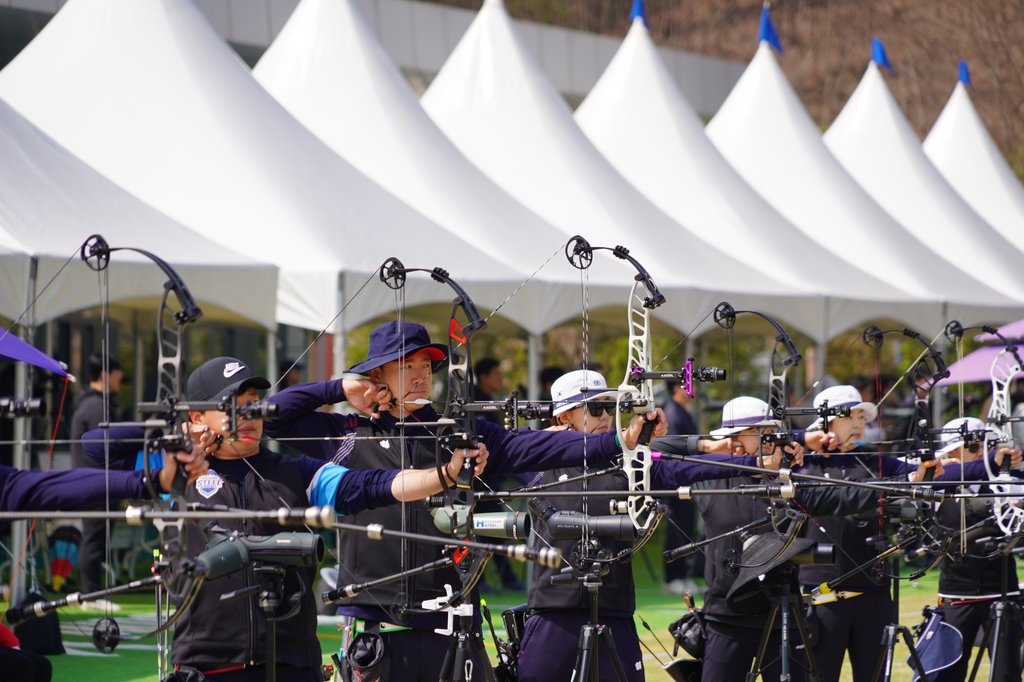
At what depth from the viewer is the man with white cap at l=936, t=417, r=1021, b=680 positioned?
274 inches

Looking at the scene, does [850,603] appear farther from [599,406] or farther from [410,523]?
[410,523]

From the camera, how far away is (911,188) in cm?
1778

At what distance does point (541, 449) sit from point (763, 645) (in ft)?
4.88

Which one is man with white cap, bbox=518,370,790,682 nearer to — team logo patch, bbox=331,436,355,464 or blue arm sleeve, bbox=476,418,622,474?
blue arm sleeve, bbox=476,418,622,474

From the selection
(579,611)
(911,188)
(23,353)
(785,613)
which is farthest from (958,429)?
(911,188)

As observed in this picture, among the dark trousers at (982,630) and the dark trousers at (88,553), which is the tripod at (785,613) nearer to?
the dark trousers at (982,630)

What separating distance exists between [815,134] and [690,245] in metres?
4.91

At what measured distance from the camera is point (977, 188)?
20094 millimetres

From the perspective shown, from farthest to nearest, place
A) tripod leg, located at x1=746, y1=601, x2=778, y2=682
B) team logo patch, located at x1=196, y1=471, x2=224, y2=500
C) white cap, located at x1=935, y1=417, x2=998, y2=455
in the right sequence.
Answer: white cap, located at x1=935, y1=417, x2=998, y2=455 → tripod leg, located at x1=746, y1=601, x2=778, y2=682 → team logo patch, located at x1=196, y1=471, x2=224, y2=500

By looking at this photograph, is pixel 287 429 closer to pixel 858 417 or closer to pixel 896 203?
pixel 858 417

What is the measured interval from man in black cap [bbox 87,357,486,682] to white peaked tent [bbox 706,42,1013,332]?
377 inches

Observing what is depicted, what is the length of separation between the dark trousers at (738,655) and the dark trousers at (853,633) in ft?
0.90

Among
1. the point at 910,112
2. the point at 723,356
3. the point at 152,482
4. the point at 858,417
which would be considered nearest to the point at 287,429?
the point at 152,482

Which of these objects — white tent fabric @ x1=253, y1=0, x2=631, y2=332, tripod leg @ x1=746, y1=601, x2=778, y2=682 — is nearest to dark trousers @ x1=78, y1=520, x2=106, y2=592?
tripod leg @ x1=746, y1=601, x2=778, y2=682
